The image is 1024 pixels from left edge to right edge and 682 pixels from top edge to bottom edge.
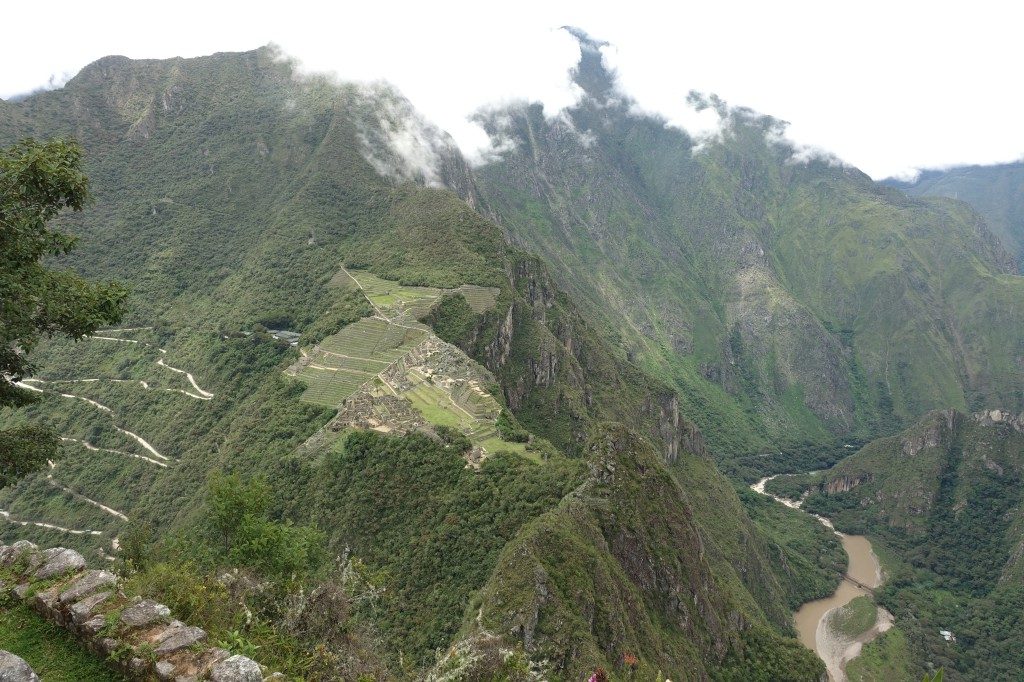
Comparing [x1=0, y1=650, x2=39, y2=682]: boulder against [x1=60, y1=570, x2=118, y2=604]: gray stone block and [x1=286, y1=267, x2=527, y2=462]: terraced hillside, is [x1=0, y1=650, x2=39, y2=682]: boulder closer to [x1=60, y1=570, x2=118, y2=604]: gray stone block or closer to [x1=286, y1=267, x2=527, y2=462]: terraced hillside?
[x1=60, y1=570, x2=118, y2=604]: gray stone block

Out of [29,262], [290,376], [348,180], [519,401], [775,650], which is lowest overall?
[775,650]

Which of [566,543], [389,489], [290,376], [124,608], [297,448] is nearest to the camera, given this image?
[124,608]

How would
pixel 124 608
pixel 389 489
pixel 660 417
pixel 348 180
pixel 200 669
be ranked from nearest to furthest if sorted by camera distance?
pixel 200 669 < pixel 124 608 < pixel 389 489 < pixel 660 417 < pixel 348 180

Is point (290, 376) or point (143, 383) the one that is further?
point (143, 383)

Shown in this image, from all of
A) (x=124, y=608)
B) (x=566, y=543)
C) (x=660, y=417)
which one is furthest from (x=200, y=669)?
(x=660, y=417)

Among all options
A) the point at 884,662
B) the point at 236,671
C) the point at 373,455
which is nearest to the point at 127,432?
the point at 373,455

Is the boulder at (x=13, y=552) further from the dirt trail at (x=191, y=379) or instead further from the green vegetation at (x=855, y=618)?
the green vegetation at (x=855, y=618)

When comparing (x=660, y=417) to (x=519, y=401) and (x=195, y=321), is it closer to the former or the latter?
(x=519, y=401)
